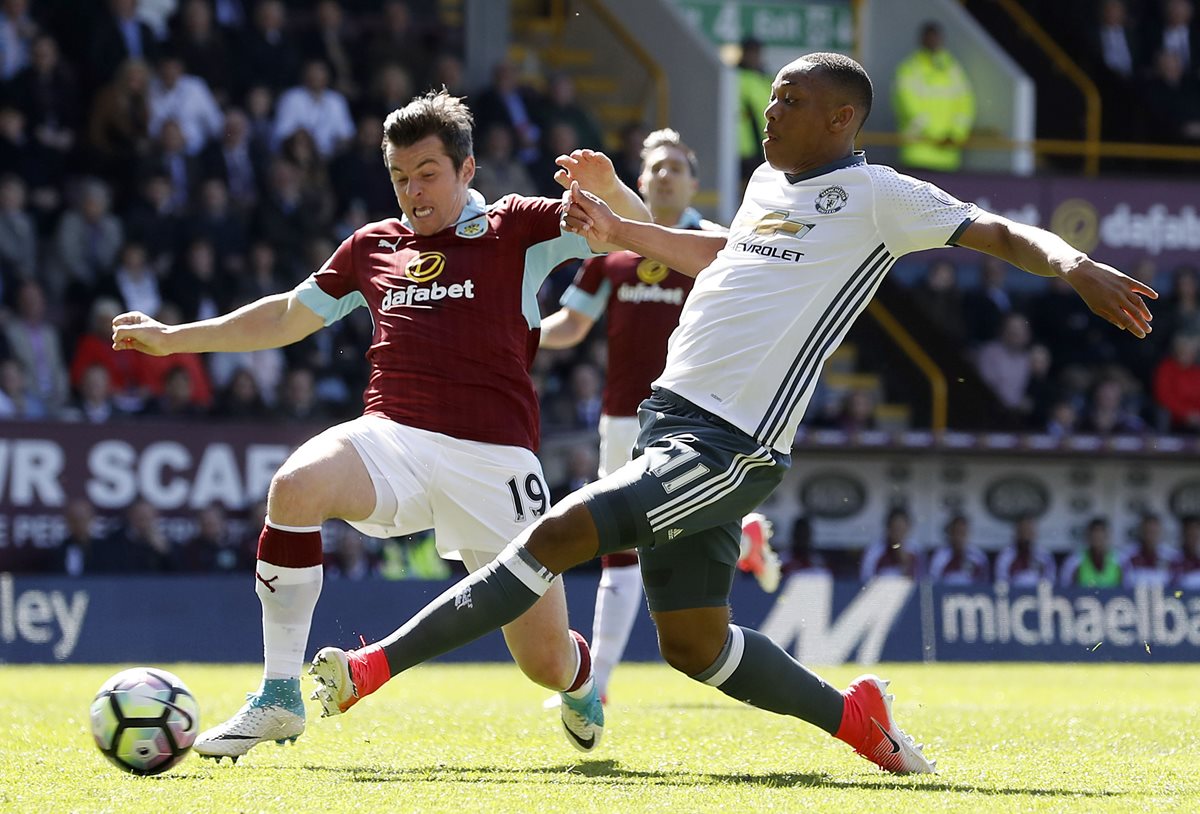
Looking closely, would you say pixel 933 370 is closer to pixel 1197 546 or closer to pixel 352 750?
pixel 1197 546

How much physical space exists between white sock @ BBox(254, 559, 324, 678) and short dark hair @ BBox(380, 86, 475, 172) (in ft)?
5.13

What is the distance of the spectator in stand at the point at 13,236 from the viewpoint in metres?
15.8

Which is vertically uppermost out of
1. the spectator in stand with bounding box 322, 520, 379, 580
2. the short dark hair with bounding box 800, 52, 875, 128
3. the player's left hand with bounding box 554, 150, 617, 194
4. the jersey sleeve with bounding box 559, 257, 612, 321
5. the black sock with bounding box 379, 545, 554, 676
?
the short dark hair with bounding box 800, 52, 875, 128

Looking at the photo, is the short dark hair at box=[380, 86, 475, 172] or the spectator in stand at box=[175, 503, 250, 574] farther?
the spectator in stand at box=[175, 503, 250, 574]

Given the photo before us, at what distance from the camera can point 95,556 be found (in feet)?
46.7

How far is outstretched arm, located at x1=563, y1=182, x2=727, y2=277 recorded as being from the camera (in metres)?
5.98

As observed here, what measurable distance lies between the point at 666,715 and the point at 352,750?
7.50 ft

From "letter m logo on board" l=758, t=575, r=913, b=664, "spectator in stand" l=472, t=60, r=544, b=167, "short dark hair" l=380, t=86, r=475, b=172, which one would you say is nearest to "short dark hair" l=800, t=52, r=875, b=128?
"short dark hair" l=380, t=86, r=475, b=172

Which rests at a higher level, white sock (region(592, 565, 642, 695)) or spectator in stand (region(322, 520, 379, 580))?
white sock (region(592, 565, 642, 695))

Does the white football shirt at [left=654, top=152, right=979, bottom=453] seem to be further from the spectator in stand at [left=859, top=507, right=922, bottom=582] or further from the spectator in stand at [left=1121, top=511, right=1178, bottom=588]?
the spectator in stand at [left=1121, top=511, right=1178, bottom=588]

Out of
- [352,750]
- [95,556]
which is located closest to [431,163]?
[352,750]

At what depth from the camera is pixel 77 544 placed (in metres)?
14.3

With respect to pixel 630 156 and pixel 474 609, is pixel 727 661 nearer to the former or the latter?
pixel 474 609

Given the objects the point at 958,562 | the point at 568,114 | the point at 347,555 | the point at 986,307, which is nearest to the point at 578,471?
the point at 347,555
